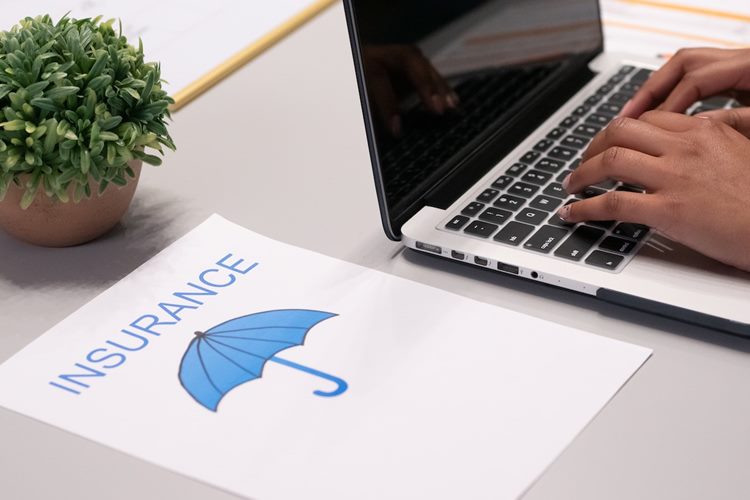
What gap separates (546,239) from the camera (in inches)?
29.1

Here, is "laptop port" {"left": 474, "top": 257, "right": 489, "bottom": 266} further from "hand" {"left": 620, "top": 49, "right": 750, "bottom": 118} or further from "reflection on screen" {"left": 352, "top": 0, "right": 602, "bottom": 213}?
"hand" {"left": 620, "top": 49, "right": 750, "bottom": 118}

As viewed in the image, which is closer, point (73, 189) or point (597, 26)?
point (73, 189)

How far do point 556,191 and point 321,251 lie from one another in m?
0.20

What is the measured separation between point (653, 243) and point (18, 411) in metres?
0.46

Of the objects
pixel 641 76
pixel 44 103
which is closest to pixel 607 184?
pixel 641 76

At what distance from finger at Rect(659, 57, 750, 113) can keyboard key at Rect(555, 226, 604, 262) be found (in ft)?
0.69

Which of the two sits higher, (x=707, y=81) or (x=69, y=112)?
(x=69, y=112)

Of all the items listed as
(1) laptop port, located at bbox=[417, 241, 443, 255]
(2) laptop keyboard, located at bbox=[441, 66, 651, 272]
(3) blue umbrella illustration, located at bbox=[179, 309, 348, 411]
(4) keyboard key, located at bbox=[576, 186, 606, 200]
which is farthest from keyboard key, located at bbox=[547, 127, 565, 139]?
(3) blue umbrella illustration, located at bbox=[179, 309, 348, 411]

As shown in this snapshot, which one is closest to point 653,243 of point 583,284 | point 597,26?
point 583,284

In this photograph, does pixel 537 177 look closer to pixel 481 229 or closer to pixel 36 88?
pixel 481 229

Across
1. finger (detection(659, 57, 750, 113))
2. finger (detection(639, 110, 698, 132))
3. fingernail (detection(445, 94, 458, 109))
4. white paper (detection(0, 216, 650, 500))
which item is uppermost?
fingernail (detection(445, 94, 458, 109))

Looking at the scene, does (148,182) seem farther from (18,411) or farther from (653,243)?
(653,243)

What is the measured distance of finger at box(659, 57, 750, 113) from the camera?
2.93 feet

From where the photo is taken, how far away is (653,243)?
73 centimetres
